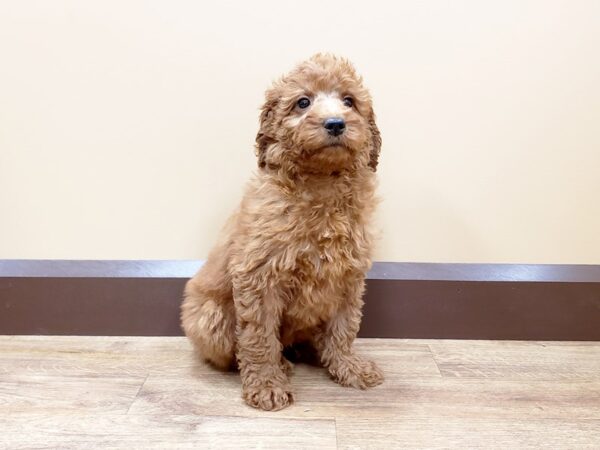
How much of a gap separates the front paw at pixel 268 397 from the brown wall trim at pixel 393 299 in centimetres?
50

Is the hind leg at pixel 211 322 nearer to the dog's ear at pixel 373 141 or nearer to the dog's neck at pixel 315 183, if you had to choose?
the dog's neck at pixel 315 183

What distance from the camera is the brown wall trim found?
1801 millimetres

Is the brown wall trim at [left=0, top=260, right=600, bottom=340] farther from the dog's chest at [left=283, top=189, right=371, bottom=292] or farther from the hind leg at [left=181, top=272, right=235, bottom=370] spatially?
the dog's chest at [left=283, top=189, right=371, bottom=292]

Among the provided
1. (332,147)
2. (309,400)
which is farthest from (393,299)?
(332,147)

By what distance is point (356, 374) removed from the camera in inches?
60.7

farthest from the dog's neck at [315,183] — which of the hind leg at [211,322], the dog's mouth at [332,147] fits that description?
the hind leg at [211,322]

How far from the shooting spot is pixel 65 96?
1714mm

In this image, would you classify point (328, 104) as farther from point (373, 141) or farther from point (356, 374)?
point (356, 374)

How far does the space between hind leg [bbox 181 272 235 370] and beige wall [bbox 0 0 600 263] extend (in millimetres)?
323

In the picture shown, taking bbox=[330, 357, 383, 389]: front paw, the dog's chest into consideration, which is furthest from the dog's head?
bbox=[330, 357, 383, 389]: front paw

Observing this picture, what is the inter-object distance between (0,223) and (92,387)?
29.0 inches

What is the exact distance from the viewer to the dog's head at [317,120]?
127cm

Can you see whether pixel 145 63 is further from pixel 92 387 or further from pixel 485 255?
pixel 485 255

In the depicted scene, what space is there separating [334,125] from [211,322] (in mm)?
692
